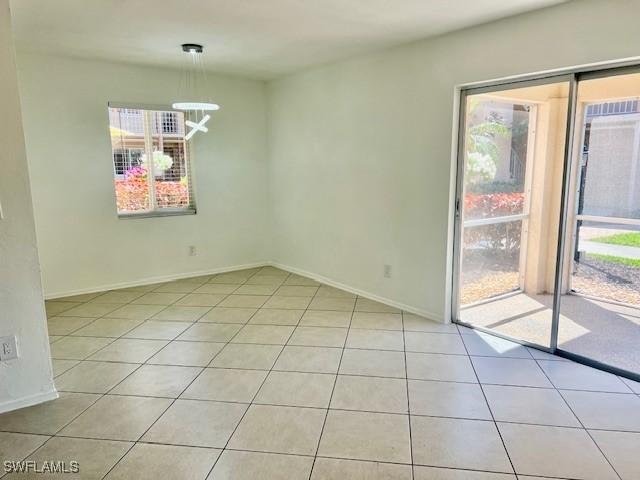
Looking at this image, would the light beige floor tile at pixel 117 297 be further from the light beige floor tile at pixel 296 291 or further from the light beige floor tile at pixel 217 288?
the light beige floor tile at pixel 296 291

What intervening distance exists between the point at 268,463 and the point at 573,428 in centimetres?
156

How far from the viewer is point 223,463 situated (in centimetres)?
199

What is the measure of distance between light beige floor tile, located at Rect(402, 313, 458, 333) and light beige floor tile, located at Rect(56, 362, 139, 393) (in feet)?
7.05

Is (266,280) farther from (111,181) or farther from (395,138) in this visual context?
(395,138)

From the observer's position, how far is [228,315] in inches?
156

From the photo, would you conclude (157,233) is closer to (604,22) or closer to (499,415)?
(499,415)

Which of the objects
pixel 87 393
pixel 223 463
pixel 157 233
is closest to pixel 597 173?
pixel 223 463

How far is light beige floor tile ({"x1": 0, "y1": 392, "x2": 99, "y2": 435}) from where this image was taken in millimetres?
2268

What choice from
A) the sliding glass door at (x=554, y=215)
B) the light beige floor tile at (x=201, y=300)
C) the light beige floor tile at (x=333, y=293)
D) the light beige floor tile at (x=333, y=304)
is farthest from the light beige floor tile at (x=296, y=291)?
the sliding glass door at (x=554, y=215)

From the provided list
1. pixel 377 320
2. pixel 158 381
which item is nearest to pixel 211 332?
pixel 158 381

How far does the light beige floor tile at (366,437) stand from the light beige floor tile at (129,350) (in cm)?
156

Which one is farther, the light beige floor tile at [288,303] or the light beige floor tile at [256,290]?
the light beige floor tile at [256,290]

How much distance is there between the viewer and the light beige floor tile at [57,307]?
404 centimetres

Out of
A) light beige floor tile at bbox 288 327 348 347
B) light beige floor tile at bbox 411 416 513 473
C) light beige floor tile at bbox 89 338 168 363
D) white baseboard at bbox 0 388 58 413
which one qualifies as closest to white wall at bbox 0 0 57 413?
white baseboard at bbox 0 388 58 413
